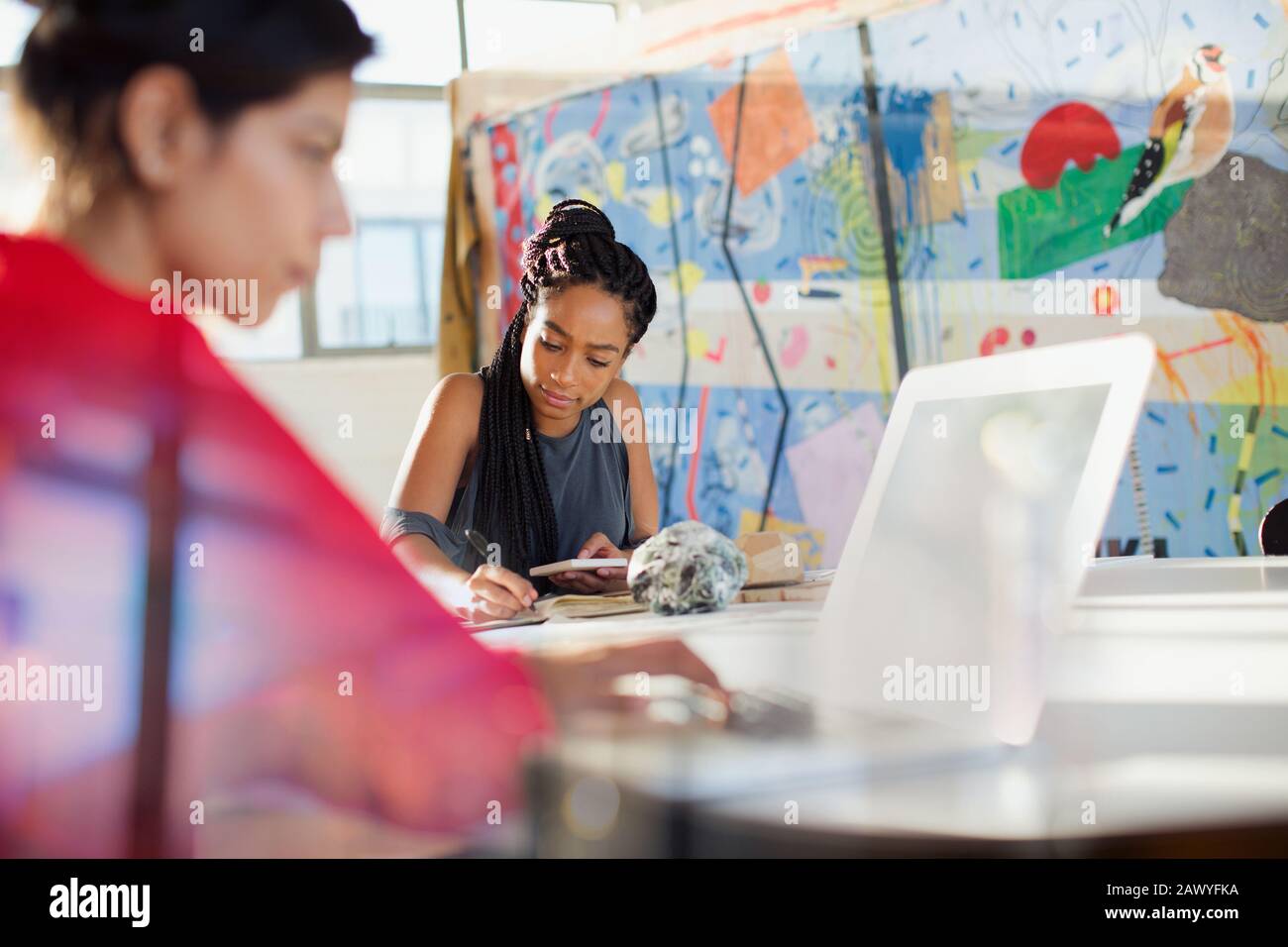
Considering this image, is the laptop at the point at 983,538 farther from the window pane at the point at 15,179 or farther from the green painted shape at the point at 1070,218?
the green painted shape at the point at 1070,218

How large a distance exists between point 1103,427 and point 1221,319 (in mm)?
1887

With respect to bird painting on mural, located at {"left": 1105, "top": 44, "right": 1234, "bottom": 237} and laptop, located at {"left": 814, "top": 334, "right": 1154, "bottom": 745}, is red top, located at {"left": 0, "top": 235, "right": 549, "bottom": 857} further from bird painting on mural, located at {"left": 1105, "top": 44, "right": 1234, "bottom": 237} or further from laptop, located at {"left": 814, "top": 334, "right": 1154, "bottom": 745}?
bird painting on mural, located at {"left": 1105, "top": 44, "right": 1234, "bottom": 237}

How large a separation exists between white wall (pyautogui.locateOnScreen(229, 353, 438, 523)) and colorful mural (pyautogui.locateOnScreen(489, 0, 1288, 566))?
79 centimetres

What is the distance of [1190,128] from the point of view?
2234 mm

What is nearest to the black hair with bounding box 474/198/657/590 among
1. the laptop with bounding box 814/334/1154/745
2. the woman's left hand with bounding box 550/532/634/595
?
the woman's left hand with bounding box 550/532/634/595

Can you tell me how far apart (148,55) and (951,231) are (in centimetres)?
205

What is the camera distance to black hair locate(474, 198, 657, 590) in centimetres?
151

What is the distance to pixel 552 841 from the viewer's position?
553 mm

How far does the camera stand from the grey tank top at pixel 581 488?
61.0 inches

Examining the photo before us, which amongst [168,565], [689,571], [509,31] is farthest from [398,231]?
[168,565]

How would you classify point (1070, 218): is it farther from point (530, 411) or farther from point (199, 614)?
point (199, 614)

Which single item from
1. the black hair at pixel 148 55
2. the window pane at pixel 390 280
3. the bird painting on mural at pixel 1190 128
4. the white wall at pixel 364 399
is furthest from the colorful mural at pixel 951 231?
the black hair at pixel 148 55
